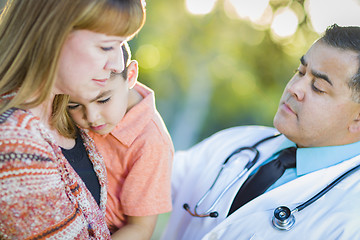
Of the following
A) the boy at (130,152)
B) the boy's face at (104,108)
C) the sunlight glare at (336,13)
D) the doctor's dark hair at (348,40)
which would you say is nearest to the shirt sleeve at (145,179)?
the boy at (130,152)

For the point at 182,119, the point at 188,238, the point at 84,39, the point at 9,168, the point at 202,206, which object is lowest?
the point at 182,119

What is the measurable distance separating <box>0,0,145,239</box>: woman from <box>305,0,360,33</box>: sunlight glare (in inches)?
43.7

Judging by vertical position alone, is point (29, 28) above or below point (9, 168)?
above

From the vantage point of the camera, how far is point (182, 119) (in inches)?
348

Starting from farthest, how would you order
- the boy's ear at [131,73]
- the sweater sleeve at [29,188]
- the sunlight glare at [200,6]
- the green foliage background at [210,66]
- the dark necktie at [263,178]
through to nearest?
the green foliage background at [210,66] → the sunlight glare at [200,6] → the dark necktie at [263,178] → the boy's ear at [131,73] → the sweater sleeve at [29,188]

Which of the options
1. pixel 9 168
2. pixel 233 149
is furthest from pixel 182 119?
pixel 9 168

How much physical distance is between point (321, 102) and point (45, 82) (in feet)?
4.00

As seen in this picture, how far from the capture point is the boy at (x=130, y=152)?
1430mm

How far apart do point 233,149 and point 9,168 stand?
1319 mm

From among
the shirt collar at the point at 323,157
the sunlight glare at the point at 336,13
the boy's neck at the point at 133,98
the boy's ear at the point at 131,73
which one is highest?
the sunlight glare at the point at 336,13

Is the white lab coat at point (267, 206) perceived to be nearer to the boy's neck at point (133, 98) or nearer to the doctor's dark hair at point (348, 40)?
the doctor's dark hair at point (348, 40)

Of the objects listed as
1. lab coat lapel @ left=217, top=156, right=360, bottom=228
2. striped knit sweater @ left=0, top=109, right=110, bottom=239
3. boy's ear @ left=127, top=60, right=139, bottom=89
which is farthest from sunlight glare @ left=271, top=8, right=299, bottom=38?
striped knit sweater @ left=0, top=109, right=110, bottom=239

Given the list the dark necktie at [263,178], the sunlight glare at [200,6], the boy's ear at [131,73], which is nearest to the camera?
the boy's ear at [131,73]

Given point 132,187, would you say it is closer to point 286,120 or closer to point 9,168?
point 9,168
